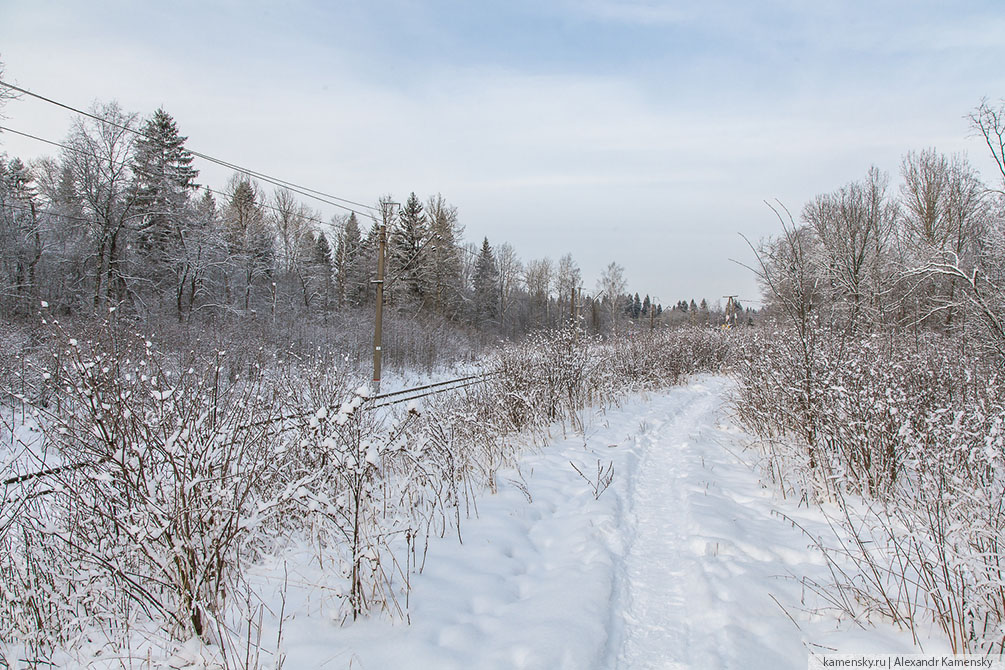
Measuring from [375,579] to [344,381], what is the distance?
4068mm

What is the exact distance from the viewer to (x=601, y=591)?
3.05 meters

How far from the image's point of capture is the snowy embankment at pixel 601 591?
2.43 meters

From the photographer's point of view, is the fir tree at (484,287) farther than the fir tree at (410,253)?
Yes

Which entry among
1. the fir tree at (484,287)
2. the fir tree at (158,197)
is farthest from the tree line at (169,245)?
the fir tree at (484,287)

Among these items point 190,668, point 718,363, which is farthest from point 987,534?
point 718,363

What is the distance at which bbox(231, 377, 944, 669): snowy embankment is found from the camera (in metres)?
2.43

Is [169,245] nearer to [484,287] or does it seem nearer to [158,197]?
[158,197]

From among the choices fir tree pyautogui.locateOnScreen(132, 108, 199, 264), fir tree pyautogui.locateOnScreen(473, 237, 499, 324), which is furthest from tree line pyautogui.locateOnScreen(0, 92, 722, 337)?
fir tree pyautogui.locateOnScreen(473, 237, 499, 324)

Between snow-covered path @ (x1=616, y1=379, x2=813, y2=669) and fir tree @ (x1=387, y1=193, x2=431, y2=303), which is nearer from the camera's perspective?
snow-covered path @ (x1=616, y1=379, x2=813, y2=669)

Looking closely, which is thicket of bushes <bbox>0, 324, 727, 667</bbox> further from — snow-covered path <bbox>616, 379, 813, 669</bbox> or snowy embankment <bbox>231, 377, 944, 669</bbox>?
snow-covered path <bbox>616, 379, 813, 669</bbox>

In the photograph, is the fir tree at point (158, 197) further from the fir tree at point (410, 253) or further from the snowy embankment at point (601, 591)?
the snowy embankment at point (601, 591)

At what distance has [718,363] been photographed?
1884 centimetres

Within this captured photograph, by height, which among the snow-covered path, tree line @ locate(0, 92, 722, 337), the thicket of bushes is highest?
tree line @ locate(0, 92, 722, 337)

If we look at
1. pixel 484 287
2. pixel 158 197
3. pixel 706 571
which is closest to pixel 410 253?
pixel 484 287
